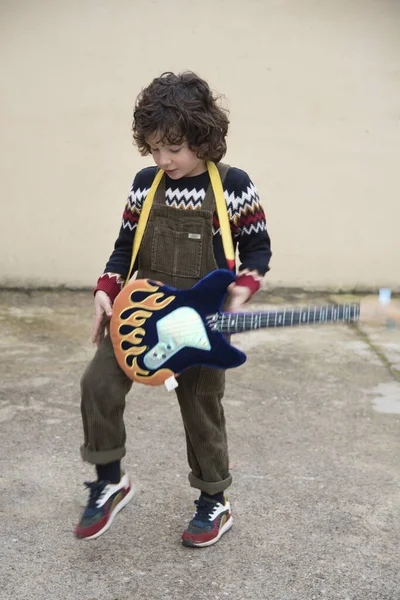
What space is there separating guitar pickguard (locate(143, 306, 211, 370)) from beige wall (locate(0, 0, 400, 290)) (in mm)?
3737

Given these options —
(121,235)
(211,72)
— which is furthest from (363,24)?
(121,235)

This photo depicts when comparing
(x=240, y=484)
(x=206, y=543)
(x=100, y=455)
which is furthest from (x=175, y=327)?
(x=240, y=484)

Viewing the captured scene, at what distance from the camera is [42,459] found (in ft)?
11.5

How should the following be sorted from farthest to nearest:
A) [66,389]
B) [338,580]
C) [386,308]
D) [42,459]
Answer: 1. [66,389]
2. [42,459]
3. [338,580]
4. [386,308]

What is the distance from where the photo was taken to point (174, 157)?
2.65m

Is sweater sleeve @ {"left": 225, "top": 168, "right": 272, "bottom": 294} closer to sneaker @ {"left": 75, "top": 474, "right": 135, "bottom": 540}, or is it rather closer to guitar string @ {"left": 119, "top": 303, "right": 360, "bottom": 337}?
guitar string @ {"left": 119, "top": 303, "right": 360, "bottom": 337}

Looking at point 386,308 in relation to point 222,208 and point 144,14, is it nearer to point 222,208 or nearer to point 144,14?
point 222,208

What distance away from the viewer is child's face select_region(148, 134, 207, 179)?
2.65 m

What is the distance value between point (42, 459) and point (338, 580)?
1406 mm

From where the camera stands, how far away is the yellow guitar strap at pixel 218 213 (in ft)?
8.87

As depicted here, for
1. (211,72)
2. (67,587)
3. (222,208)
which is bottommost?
(67,587)

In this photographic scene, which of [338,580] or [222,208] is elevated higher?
[222,208]

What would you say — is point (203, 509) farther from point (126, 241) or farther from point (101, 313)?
point (126, 241)

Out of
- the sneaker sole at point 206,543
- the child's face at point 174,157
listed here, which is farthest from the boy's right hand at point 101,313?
the sneaker sole at point 206,543
